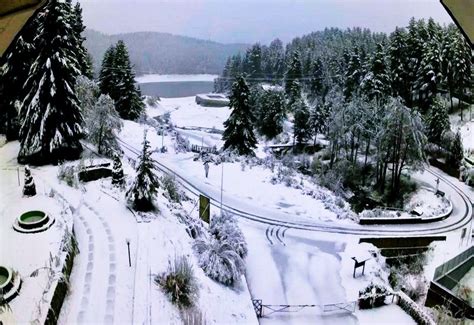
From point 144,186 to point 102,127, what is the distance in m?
8.87

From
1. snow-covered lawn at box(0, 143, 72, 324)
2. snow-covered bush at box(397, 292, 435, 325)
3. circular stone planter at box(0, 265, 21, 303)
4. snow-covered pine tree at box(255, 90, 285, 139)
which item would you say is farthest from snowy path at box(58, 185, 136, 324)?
snow-covered pine tree at box(255, 90, 285, 139)

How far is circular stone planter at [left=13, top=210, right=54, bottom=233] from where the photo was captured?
1170 cm

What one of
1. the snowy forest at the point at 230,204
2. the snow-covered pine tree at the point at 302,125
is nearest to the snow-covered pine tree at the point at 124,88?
the snowy forest at the point at 230,204

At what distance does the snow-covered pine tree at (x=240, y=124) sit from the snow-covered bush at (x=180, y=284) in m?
20.6

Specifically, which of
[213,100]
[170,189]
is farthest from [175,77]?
[170,189]

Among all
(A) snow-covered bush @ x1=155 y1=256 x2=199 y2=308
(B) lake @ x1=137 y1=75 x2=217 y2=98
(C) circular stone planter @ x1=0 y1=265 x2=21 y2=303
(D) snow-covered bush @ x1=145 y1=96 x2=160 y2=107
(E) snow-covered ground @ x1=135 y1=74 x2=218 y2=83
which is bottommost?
(A) snow-covered bush @ x1=155 y1=256 x2=199 y2=308

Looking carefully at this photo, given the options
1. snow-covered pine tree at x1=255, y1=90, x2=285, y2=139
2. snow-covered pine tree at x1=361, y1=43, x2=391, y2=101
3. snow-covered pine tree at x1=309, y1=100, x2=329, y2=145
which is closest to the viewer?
snow-covered pine tree at x1=361, y1=43, x2=391, y2=101

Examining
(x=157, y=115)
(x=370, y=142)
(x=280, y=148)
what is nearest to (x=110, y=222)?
(x=370, y=142)

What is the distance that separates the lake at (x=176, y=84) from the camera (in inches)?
3092

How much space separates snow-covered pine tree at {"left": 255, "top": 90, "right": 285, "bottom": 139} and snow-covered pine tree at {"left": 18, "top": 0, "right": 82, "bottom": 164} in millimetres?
23554

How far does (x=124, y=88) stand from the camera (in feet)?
117

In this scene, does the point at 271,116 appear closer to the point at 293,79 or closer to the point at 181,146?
the point at 293,79

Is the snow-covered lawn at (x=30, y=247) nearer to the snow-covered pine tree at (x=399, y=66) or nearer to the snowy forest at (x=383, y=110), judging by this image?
the snowy forest at (x=383, y=110)

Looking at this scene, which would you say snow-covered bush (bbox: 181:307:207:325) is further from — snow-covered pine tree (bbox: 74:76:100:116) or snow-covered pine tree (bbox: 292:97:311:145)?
snow-covered pine tree (bbox: 292:97:311:145)
